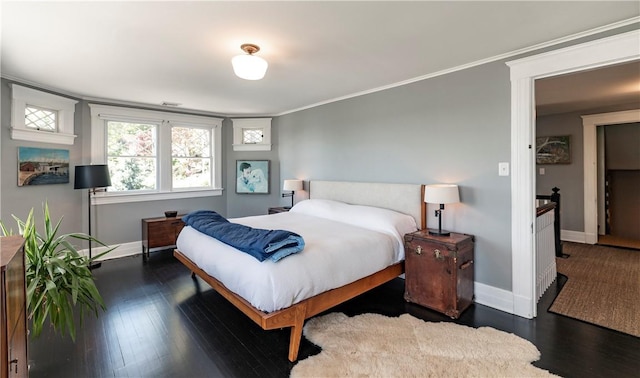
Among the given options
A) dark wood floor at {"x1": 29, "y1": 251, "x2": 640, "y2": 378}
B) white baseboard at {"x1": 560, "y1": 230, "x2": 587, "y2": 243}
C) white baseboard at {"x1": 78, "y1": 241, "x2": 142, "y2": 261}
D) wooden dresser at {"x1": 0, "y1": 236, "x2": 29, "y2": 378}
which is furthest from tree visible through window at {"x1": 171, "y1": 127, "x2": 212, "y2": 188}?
white baseboard at {"x1": 560, "y1": 230, "x2": 587, "y2": 243}

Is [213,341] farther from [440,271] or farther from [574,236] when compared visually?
[574,236]

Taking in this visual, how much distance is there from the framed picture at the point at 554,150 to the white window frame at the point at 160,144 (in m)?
6.08

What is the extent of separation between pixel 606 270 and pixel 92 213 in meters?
7.04

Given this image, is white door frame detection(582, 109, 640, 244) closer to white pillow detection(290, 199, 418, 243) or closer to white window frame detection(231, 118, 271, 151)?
white pillow detection(290, 199, 418, 243)

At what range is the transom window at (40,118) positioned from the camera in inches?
143

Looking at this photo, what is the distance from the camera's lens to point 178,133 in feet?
16.9

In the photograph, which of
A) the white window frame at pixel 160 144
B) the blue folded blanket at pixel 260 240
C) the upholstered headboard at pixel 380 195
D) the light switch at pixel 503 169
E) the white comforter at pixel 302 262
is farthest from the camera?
the white window frame at pixel 160 144

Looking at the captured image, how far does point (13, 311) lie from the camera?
1244 millimetres

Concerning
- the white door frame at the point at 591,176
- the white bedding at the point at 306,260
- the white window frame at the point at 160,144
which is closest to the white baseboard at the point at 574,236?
the white door frame at the point at 591,176

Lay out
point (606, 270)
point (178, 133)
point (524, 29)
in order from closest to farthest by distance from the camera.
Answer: point (524, 29) < point (606, 270) < point (178, 133)

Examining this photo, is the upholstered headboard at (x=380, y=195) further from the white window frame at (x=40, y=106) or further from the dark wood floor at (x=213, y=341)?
the white window frame at (x=40, y=106)

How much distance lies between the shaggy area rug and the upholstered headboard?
4.07 feet

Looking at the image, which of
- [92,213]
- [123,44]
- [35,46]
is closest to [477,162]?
[123,44]

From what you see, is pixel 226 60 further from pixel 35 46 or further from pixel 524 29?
pixel 524 29
